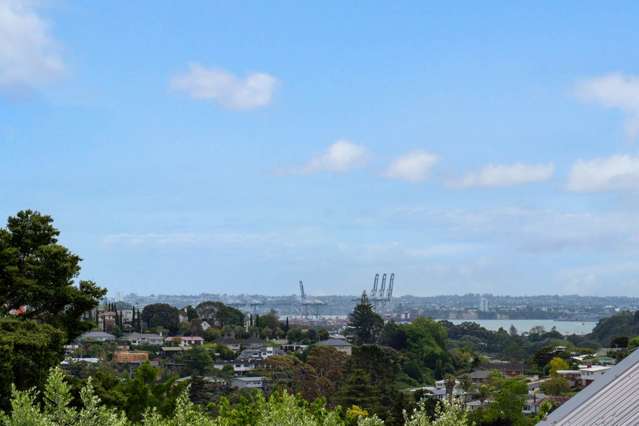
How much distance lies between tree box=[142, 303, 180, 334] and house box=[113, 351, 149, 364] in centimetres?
2629

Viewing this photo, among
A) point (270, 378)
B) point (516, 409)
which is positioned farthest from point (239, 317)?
point (516, 409)

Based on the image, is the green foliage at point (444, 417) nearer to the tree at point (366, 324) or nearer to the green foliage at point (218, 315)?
the tree at point (366, 324)

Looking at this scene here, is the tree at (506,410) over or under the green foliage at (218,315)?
under

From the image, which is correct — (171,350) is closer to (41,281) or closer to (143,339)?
(143,339)

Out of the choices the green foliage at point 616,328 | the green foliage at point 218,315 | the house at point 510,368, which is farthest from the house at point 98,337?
the green foliage at point 616,328

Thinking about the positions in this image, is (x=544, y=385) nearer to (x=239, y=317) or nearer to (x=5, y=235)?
(x=5, y=235)

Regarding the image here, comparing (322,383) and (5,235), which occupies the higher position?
(5,235)

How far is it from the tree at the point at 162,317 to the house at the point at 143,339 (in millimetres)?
9859

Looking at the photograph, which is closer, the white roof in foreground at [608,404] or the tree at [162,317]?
the white roof in foreground at [608,404]

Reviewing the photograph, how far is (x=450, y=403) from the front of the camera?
745 centimetres

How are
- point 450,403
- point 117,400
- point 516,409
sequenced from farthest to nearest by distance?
point 516,409, point 117,400, point 450,403

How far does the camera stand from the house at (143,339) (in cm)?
7592

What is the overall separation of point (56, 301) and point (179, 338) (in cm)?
6503

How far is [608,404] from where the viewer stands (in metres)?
7.26
